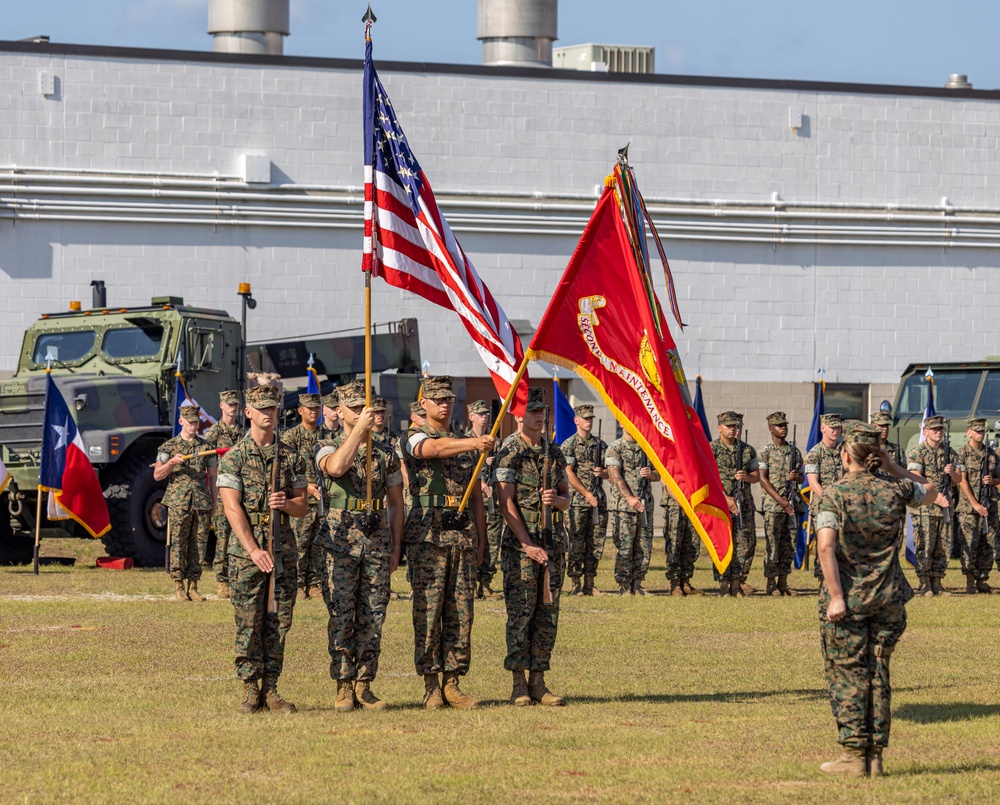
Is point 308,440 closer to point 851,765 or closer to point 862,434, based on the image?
point 862,434

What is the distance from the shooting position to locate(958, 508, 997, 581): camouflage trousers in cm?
1656

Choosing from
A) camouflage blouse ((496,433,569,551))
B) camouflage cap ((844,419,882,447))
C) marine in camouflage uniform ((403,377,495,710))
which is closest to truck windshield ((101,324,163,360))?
camouflage blouse ((496,433,569,551))

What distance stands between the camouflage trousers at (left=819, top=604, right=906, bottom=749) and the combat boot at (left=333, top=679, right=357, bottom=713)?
9.26 feet

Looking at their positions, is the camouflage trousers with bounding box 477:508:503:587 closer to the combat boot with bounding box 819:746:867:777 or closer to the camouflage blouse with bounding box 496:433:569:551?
the camouflage blouse with bounding box 496:433:569:551

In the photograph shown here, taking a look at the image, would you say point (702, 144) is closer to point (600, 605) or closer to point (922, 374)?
point (922, 374)

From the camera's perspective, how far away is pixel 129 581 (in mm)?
16938

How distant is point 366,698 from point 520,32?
964 inches

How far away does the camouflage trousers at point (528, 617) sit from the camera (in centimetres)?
945

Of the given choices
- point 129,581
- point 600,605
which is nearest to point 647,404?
point 600,605

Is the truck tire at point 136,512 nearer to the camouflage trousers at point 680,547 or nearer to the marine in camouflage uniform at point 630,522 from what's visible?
the marine in camouflage uniform at point 630,522

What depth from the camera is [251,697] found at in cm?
905

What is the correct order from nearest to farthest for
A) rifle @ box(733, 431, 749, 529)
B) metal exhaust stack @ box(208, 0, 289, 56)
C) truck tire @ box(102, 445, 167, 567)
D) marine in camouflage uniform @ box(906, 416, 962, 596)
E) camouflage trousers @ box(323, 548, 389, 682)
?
camouflage trousers @ box(323, 548, 389, 682), marine in camouflage uniform @ box(906, 416, 962, 596), rifle @ box(733, 431, 749, 529), truck tire @ box(102, 445, 167, 567), metal exhaust stack @ box(208, 0, 289, 56)

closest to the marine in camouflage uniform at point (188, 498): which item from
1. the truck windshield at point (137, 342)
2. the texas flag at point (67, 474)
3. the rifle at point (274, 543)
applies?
the texas flag at point (67, 474)

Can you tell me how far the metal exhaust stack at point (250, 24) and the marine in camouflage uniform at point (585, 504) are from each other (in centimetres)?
1590
